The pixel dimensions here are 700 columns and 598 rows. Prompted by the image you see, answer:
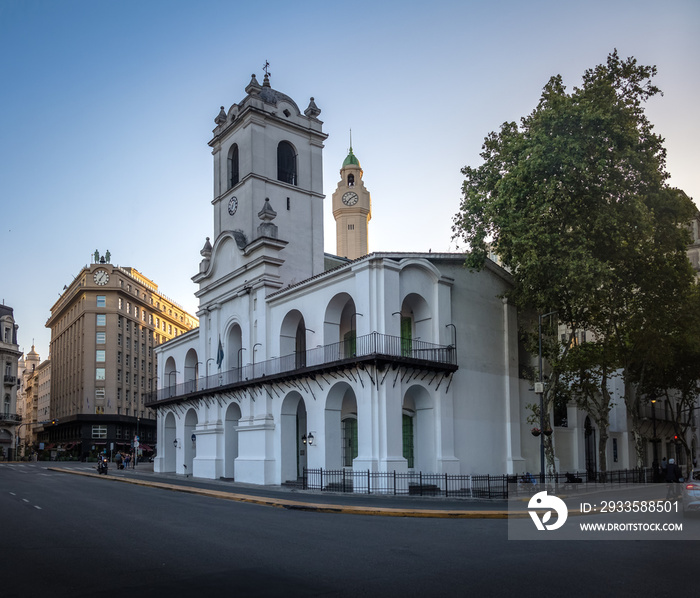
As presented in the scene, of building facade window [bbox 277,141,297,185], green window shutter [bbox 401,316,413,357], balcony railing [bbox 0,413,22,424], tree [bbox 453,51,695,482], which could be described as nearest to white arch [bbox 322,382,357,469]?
green window shutter [bbox 401,316,413,357]

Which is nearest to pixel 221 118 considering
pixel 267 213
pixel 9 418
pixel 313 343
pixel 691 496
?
pixel 267 213

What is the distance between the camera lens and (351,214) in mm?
71938

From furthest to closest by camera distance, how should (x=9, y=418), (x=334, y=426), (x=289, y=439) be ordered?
(x=9, y=418) < (x=289, y=439) < (x=334, y=426)

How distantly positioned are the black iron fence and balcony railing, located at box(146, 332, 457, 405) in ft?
15.1

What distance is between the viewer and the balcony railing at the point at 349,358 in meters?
29.2

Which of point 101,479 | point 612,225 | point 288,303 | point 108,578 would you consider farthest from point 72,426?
point 108,578

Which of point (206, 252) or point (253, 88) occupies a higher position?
point (253, 88)

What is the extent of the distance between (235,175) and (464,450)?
75.1 feet

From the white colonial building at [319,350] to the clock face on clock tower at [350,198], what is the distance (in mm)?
27055

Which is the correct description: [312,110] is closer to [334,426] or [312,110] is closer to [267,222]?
[267,222]

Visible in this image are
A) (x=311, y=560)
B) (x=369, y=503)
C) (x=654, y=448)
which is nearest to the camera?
(x=311, y=560)

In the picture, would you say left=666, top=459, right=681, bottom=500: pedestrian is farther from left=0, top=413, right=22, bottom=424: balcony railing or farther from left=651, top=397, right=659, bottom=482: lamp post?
left=0, top=413, right=22, bottom=424: balcony railing

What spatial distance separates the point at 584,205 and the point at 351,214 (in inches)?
1717

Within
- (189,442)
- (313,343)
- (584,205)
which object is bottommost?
(189,442)
